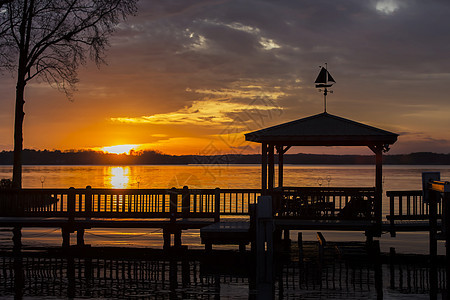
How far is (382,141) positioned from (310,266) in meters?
5.77

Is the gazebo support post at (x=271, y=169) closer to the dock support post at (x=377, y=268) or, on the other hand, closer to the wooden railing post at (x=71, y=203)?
the dock support post at (x=377, y=268)

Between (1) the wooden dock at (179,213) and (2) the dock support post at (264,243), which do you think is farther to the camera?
(1) the wooden dock at (179,213)

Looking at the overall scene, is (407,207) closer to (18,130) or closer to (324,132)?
(324,132)

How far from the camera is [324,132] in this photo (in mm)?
18000

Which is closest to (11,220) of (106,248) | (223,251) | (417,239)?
(106,248)

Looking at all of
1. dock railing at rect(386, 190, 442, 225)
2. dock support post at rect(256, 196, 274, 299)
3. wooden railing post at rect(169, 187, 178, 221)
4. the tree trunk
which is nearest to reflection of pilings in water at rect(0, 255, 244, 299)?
dock support post at rect(256, 196, 274, 299)

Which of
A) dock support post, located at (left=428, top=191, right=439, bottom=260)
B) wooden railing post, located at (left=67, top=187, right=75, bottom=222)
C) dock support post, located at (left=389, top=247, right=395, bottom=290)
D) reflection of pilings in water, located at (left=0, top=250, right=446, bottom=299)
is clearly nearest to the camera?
reflection of pilings in water, located at (left=0, top=250, right=446, bottom=299)

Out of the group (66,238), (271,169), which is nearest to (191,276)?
(66,238)

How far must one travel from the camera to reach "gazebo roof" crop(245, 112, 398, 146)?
17.6 m

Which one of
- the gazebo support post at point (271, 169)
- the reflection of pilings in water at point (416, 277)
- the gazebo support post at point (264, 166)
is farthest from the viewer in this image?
the gazebo support post at point (271, 169)

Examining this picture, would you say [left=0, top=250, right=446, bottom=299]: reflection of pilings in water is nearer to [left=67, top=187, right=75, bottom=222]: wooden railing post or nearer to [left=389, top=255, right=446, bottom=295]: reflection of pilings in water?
[left=389, top=255, right=446, bottom=295]: reflection of pilings in water

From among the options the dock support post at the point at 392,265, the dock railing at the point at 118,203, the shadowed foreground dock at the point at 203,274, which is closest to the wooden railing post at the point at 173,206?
the dock railing at the point at 118,203

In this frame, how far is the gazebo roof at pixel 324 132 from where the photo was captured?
17578 millimetres

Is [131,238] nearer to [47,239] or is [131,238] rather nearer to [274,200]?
[47,239]
